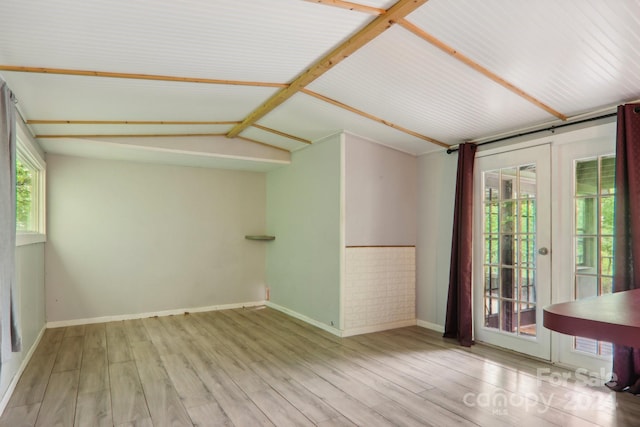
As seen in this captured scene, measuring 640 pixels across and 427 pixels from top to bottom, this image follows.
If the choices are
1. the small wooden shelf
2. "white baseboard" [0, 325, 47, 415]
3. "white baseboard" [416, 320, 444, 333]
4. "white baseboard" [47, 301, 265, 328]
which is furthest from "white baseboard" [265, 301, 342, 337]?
"white baseboard" [0, 325, 47, 415]

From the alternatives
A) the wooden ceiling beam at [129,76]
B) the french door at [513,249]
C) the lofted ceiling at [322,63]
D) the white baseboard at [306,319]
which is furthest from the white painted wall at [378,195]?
the wooden ceiling beam at [129,76]

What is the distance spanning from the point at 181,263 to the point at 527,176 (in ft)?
15.2

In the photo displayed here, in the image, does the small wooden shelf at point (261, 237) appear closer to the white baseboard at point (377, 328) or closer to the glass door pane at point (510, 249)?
the white baseboard at point (377, 328)

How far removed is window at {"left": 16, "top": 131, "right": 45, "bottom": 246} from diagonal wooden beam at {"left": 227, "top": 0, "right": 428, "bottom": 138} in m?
2.23

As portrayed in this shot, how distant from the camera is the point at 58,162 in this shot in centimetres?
482

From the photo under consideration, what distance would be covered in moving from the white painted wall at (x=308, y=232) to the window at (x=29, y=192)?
9.78 ft

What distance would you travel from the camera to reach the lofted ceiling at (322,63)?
6.78ft

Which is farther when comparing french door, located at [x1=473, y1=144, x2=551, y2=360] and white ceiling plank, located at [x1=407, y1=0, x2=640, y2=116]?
french door, located at [x1=473, y1=144, x2=551, y2=360]

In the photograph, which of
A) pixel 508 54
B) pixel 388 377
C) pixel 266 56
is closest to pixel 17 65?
pixel 266 56

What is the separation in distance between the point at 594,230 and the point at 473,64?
1833 millimetres

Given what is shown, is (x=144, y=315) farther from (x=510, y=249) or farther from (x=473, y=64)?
(x=473, y=64)

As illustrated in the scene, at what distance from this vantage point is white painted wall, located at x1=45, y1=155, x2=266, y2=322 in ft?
15.9

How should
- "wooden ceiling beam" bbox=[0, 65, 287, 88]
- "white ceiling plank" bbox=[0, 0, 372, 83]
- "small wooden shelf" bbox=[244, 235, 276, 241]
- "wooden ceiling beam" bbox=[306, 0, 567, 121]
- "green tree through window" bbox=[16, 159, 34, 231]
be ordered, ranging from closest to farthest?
"white ceiling plank" bbox=[0, 0, 372, 83]
"wooden ceiling beam" bbox=[306, 0, 567, 121]
"wooden ceiling beam" bbox=[0, 65, 287, 88]
"green tree through window" bbox=[16, 159, 34, 231]
"small wooden shelf" bbox=[244, 235, 276, 241]

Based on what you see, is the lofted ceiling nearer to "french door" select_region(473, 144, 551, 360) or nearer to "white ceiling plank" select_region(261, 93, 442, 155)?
"white ceiling plank" select_region(261, 93, 442, 155)
